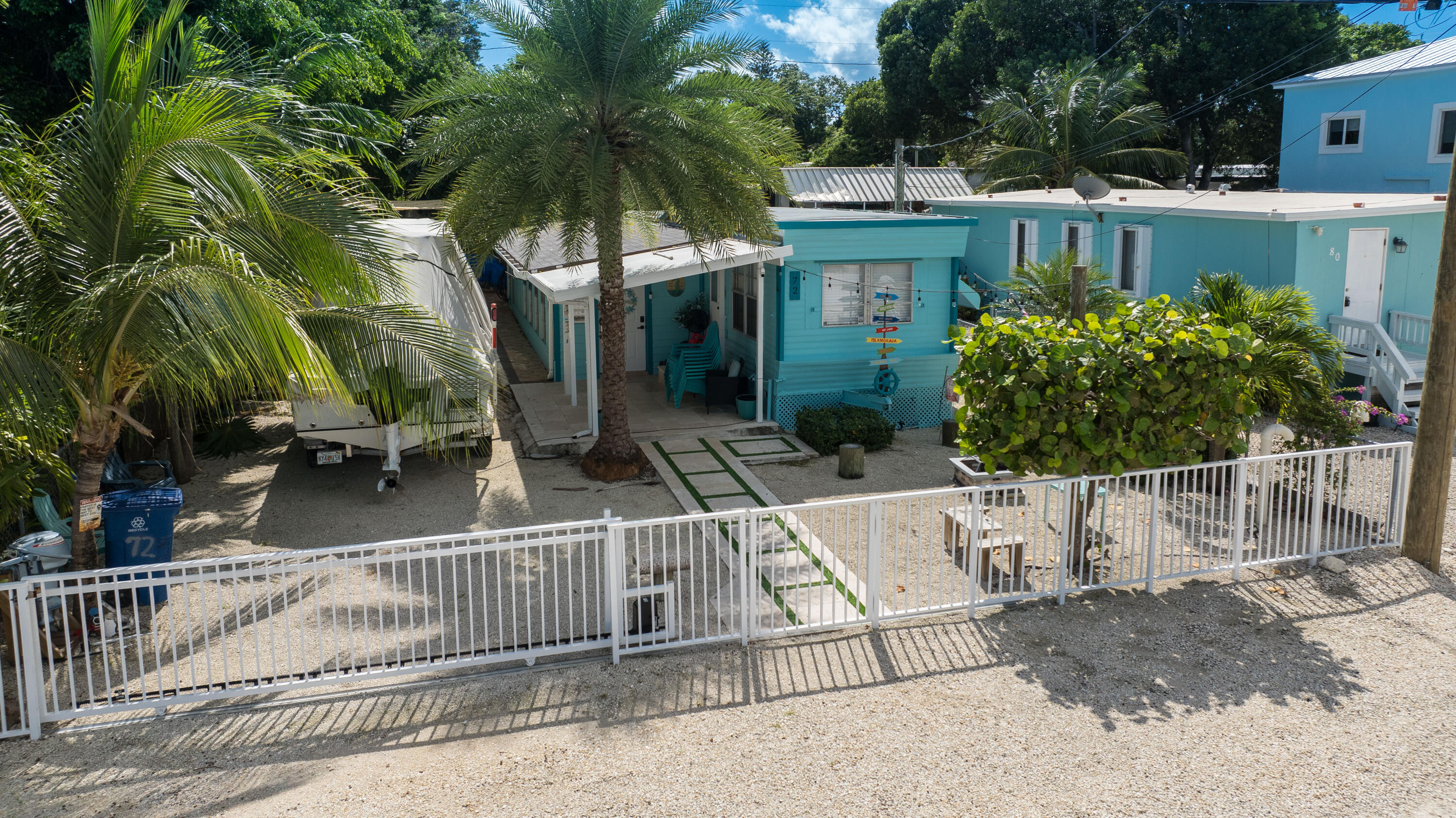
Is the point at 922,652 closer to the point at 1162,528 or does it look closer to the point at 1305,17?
the point at 1162,528

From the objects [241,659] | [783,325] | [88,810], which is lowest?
[88,810]

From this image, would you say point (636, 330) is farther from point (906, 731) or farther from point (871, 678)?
point (906, 731)

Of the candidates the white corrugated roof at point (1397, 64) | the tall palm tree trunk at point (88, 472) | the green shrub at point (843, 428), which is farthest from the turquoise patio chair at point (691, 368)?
the white corrugated roof at point (1397, 64)

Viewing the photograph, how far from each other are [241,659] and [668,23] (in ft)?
26.7

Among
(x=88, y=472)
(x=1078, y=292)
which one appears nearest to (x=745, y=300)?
(x=1078, y=292)

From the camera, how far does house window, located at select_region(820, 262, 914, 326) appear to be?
14.9m

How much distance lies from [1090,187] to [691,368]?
8131 mm

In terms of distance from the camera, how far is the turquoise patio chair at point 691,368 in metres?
15.9

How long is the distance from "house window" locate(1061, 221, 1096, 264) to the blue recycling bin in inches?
620

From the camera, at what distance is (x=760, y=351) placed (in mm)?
14461

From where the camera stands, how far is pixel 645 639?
7.45 metres

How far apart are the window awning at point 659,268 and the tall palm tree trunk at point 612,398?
47 centimetres

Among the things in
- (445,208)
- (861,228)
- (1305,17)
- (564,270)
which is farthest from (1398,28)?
(445,208)

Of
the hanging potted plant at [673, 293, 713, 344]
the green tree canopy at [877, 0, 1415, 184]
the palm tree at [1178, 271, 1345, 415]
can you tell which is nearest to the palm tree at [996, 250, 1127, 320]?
the palm tree at [1178, 271, 1345, 415]
